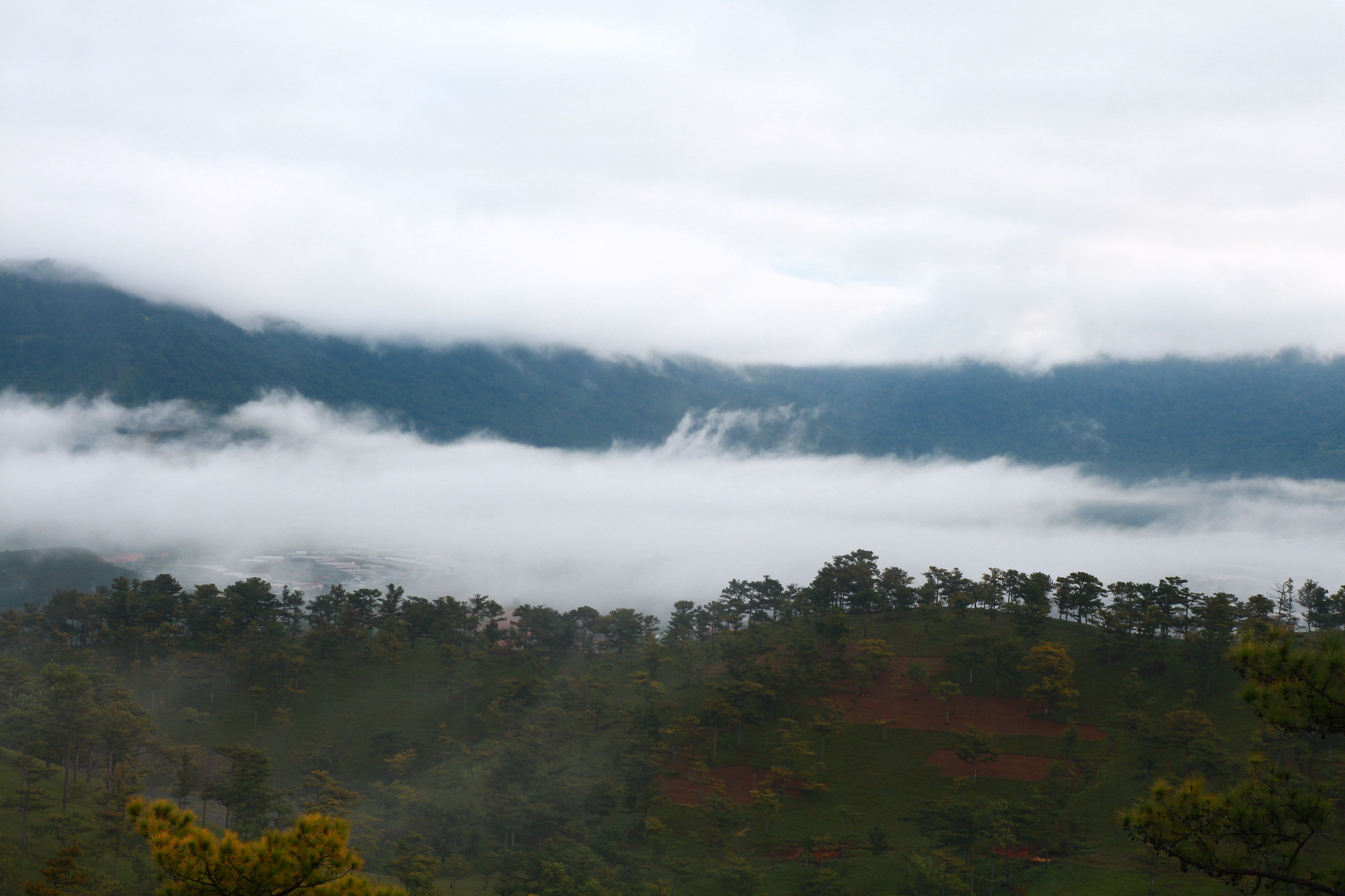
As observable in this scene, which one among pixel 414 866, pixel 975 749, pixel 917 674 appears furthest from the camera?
pixel 917 674

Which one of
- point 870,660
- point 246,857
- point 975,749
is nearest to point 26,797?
point 246,857

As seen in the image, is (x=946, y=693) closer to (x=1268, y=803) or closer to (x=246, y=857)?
(x=1268, y=803)

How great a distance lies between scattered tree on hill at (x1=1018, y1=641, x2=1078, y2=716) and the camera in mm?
80125

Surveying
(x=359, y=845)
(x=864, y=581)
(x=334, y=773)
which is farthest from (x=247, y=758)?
(x=864, y=581)

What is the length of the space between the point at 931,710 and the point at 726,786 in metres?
24.7

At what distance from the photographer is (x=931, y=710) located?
84.7 m

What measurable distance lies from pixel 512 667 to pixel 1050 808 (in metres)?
66.2

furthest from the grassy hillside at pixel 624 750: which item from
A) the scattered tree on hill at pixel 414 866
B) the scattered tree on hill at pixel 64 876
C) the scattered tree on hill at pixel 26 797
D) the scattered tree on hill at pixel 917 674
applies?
the scattered tree on hill at pixel 64 876

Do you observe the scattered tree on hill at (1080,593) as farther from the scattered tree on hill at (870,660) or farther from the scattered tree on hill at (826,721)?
the scattered tree on hill at (826,721)

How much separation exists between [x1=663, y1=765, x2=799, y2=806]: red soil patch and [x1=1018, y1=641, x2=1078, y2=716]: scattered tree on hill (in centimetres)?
2792

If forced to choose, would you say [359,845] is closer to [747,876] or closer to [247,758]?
[247,758]

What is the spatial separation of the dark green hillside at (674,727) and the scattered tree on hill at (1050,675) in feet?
0.90

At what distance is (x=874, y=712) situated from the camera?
85000mm

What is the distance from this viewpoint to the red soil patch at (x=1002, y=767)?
7219 centimetres
